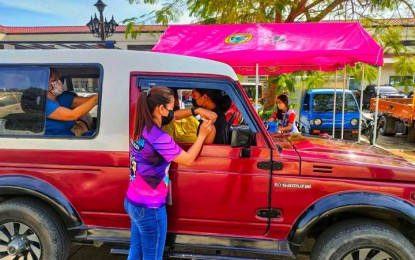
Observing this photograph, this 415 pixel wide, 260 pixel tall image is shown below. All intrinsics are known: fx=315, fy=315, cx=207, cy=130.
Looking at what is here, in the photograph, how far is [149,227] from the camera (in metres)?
2.25

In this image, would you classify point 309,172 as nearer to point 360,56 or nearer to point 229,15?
point 360,56

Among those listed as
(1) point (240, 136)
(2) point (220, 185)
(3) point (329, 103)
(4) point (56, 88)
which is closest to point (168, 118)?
(1) point (240, 136)

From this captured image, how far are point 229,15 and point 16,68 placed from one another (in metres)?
5.71

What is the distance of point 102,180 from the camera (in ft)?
8.53

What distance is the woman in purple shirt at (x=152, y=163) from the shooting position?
7.14 ft

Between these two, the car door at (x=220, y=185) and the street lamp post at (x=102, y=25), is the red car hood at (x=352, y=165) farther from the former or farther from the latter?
the street lamp post at (x=102, y=25)

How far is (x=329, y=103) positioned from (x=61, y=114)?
9.06 m

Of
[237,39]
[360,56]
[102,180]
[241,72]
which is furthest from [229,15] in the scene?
[102,180]

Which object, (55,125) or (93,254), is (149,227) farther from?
(93,254)

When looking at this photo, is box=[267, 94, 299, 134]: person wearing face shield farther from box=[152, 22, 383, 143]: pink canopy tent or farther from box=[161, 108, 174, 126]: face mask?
box=[161, 108, 174, 126]: face mask

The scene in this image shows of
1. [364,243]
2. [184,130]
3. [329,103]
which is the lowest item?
[364,243]

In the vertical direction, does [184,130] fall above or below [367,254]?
above

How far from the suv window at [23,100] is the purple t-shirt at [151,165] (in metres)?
1.04

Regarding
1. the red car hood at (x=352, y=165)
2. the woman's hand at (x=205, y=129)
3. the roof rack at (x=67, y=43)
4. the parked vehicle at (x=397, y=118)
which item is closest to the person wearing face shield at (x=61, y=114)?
the roof rack at (x=67, y=43)
